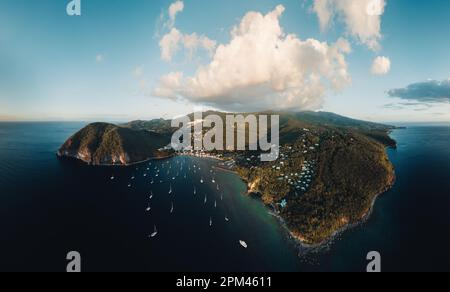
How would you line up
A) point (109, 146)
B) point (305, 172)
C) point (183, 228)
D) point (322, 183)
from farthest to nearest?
point (109, 146)
point (305, 172)
point (322, 183)
point (183, 228)

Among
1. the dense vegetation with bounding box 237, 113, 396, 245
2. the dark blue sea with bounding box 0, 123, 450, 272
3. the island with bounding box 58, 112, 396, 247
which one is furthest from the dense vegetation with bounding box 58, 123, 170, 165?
the dense vegetation with bounding box 237, 113, 396, 245

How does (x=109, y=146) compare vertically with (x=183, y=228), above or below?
above

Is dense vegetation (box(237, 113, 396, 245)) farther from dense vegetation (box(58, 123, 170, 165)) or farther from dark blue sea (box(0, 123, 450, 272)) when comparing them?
dense vegetation (box(58, 123, 170, 165))

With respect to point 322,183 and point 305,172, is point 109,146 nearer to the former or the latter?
point 305,172

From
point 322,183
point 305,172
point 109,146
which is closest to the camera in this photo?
point 322,183

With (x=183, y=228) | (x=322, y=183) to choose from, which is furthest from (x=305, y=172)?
(x=183, y=228)

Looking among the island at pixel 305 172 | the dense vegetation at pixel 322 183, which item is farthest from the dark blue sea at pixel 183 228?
the dense vegetation at pixel 322 183
